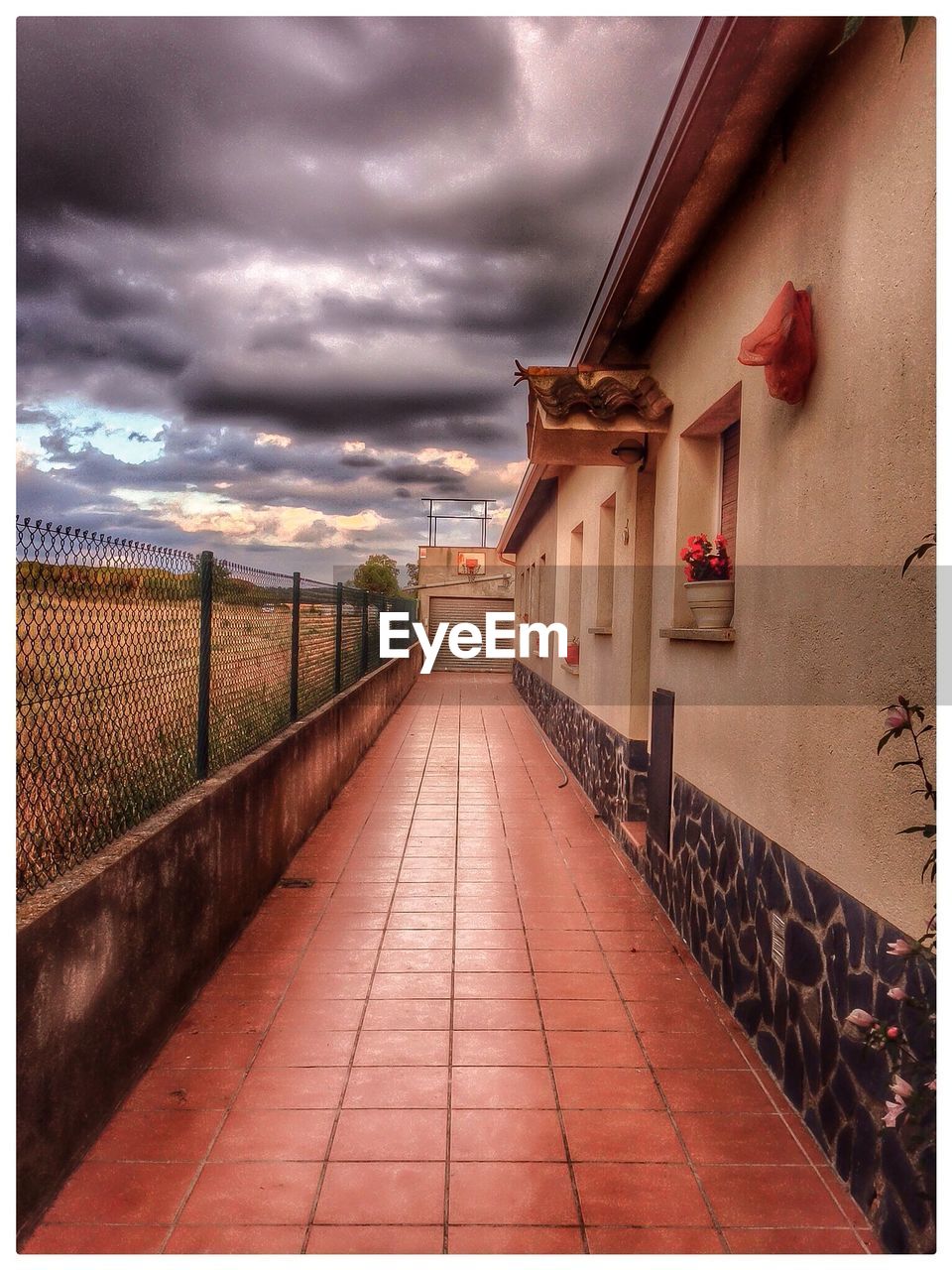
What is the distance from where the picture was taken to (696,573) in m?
4.20

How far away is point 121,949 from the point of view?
2924 millimetres

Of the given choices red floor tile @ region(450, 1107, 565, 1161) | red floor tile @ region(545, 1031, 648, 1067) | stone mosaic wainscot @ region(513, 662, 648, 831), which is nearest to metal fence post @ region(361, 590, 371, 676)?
stone mosaic wainscot @ region(513, 662, 648, 831)

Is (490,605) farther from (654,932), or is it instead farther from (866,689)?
(866,689)

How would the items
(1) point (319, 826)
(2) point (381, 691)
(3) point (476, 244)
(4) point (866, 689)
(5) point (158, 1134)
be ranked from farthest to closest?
(2) point (381, 691) → (1) point (319, 826) → (3) point (476, 244) → (5) point (158, 1134) → (4) point (866, 689)

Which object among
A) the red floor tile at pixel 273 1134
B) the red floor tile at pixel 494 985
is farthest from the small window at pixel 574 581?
the red floor tile at pixel 273 1134

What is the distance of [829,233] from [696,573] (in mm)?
1699

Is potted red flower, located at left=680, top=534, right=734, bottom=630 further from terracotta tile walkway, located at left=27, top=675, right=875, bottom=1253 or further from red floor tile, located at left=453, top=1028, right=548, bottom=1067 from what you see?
red floor tile, located at left=453, top=1028, right=548, bottom=1067

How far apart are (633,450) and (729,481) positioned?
3.99ft

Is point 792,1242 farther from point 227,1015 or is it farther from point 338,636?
point 338,636

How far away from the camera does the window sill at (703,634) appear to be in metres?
3.87

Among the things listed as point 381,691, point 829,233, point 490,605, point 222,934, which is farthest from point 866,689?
point 490,605

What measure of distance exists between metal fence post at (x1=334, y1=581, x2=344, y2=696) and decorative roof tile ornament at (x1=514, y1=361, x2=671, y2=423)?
4.38 m

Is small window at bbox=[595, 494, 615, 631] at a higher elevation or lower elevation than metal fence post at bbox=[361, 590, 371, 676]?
higher

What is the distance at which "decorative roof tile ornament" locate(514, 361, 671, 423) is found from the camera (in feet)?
17.9
